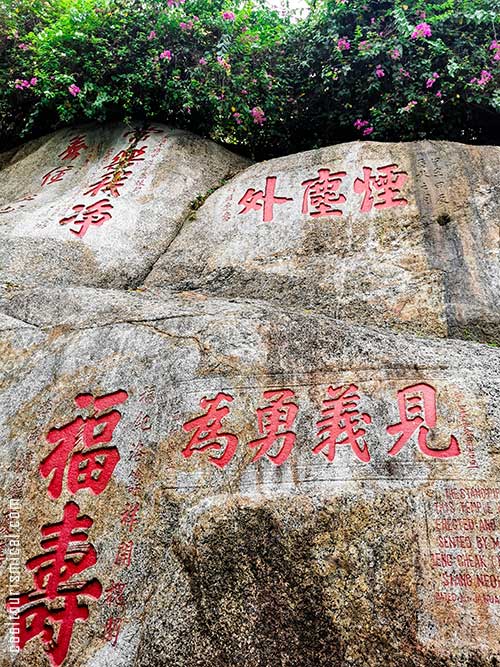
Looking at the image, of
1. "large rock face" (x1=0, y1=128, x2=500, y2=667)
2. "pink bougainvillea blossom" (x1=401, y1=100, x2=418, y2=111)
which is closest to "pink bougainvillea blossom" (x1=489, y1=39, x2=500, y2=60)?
"pink bougainvillea blossom" (x1=401, y1=100, x2=418, y2=111)

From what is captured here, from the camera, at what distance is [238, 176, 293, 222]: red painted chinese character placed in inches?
212

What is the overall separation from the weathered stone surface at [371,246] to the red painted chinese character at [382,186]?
0.04 m

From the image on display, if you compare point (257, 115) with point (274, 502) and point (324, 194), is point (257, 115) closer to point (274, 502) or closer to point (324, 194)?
point (324, 194)

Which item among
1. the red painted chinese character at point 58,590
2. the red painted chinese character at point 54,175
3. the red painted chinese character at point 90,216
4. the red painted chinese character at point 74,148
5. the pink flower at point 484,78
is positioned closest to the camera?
the red painted chinese character at point 58,590

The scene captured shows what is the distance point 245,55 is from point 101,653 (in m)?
6.91

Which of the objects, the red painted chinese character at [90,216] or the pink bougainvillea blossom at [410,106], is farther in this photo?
the pink bougainvillea blossom at [410,106]

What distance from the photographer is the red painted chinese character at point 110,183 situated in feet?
19.7

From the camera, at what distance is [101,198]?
5.90 meters

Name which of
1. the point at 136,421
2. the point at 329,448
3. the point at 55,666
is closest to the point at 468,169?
the point at 329,448

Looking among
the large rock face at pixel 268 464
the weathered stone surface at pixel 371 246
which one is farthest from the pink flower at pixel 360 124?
the large rock face at pixel 268 464

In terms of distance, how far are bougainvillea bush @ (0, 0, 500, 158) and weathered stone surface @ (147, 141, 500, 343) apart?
1.22 metres

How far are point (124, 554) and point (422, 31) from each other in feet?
21.3

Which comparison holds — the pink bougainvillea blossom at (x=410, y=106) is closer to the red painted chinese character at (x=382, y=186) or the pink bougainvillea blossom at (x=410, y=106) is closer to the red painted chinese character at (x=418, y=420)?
the red painted chinese character at (x=382, y=186)

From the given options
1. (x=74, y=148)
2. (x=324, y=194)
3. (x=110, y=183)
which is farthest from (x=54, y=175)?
(x=324, y=194)
